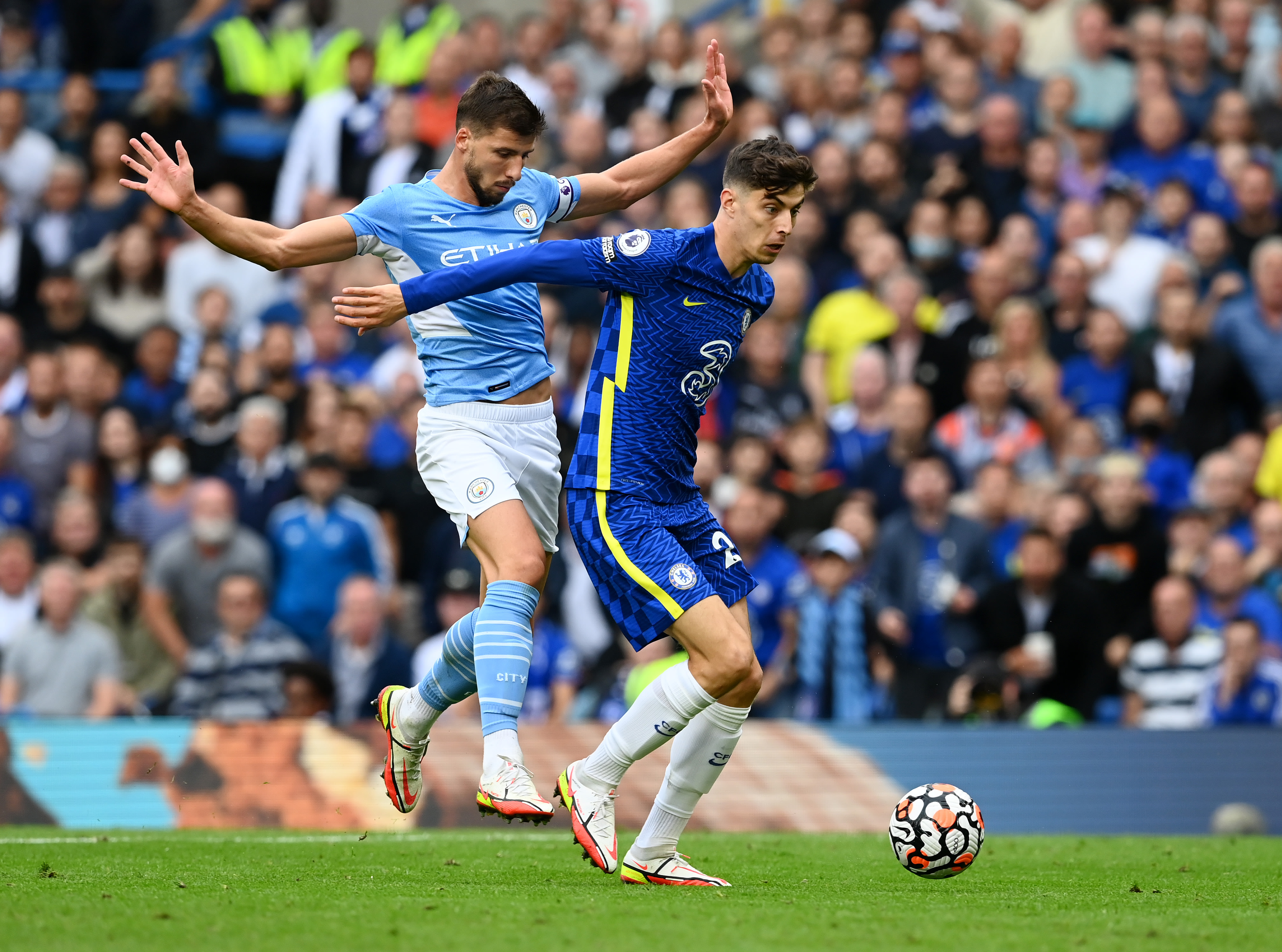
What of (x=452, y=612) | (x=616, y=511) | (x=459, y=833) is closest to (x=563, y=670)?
(x=452, y=612)

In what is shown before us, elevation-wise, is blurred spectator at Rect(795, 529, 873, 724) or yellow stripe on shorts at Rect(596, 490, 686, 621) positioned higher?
yellow stripe on shorts at Rect(596, 490, 686, 621)

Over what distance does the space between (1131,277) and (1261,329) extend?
1230mm

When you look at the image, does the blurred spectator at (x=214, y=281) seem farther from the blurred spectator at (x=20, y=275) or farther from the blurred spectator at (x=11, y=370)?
the blurred spectator at (x=11, y=370)

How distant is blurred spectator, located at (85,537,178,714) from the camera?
13.1 metres

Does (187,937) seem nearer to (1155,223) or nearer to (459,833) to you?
(459,833)

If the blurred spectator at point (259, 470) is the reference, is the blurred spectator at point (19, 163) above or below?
above

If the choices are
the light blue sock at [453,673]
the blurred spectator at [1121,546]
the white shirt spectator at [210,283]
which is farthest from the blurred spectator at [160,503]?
the blurred spectator at [1121,546]

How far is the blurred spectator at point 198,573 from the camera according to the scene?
1317 centimetres

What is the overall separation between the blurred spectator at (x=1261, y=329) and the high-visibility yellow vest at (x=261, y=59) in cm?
931

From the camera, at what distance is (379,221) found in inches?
304

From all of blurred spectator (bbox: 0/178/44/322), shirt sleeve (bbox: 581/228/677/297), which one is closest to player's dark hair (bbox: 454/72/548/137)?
shirt sleeve (bbox: 581/228/677/297)

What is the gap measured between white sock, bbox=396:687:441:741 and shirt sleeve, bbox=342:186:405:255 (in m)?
2.00

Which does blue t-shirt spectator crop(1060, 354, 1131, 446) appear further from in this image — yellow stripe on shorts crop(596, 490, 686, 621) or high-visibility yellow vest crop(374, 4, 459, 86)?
yellow stripe on shorts crop(596, 490, 686, 621)

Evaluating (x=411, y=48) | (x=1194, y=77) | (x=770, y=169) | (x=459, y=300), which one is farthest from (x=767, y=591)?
(x=411, y=48)
